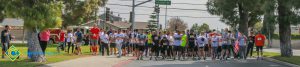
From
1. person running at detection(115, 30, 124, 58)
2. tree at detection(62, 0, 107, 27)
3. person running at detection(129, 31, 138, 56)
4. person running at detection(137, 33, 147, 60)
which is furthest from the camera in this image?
tree at detection(62, 0, 107, 27)

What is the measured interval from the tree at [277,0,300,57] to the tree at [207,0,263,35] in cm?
961

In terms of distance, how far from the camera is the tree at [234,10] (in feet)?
129

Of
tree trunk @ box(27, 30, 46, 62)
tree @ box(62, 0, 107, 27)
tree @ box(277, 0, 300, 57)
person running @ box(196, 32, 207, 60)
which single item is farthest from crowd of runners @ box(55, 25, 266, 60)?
tree @ box(62, 0, 107, 27)

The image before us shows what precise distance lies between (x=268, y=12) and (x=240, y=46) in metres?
2.24

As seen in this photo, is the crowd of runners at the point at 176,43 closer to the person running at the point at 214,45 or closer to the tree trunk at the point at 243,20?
the person running at the point at 214,45

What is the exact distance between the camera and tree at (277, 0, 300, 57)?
80.9 ft

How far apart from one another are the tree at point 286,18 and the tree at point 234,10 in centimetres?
961

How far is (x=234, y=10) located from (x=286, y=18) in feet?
48.1

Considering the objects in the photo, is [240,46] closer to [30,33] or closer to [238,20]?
[30,33]

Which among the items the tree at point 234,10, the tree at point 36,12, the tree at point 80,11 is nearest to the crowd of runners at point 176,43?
the tree at point 36,12

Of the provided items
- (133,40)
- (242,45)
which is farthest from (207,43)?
(133,40)

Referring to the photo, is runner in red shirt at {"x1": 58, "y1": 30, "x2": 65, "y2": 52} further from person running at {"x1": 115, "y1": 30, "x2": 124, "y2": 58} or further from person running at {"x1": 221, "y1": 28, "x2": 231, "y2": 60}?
person running at {"x1": 221, "y1": 28, "x2": 231, "y2": 60}

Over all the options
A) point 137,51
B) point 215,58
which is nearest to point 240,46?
point 215,58

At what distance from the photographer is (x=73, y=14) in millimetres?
51219
